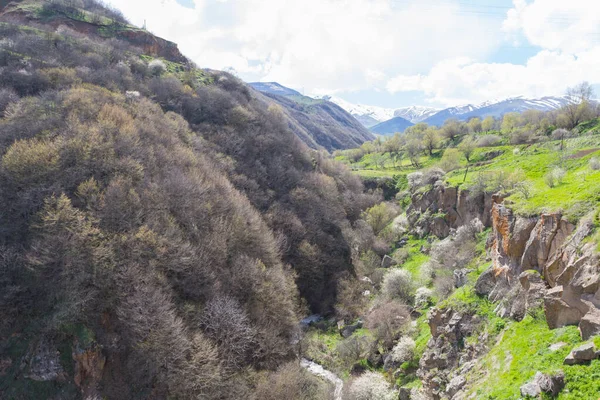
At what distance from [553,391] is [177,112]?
56.9 m

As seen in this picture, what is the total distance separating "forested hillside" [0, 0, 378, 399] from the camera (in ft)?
72.4

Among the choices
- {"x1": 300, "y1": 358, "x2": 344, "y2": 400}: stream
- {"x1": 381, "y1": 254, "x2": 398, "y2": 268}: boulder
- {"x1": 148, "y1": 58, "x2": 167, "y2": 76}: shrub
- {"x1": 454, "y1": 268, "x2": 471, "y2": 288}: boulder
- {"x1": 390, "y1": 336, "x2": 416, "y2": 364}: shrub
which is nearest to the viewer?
{"x1": 390, "y1": 336, "x2": 416, "y2": 364}: shrub

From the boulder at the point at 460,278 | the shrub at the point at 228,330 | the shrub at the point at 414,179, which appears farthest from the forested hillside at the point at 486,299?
the shrub at the point at 414,179

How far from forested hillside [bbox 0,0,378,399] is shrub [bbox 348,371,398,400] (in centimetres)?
410

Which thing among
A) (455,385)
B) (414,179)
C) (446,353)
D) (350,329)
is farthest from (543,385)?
(414,179)

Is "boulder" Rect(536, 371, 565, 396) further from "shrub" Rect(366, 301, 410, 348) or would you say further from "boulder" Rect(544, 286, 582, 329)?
"shrub" Rect(366, 301, 410, 348)

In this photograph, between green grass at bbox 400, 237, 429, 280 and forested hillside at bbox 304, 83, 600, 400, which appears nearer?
forested hillside at bbox 304, 83, 600, 400

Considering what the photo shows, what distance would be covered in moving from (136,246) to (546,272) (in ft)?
85.5

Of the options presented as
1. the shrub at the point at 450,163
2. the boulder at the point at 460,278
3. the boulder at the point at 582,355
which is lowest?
the boulder at the point at 460,278

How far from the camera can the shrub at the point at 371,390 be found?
20.3 meters

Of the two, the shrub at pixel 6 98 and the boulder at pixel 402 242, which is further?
the boulder at pixel 402 242

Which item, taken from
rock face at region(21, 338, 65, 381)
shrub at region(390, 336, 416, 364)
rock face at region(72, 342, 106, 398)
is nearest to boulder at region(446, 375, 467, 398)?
shrub at region(390, 336, 416, 364)

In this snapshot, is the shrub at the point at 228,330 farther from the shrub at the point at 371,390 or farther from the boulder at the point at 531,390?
the boulder at the point at 531,390

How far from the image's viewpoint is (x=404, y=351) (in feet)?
74.2
